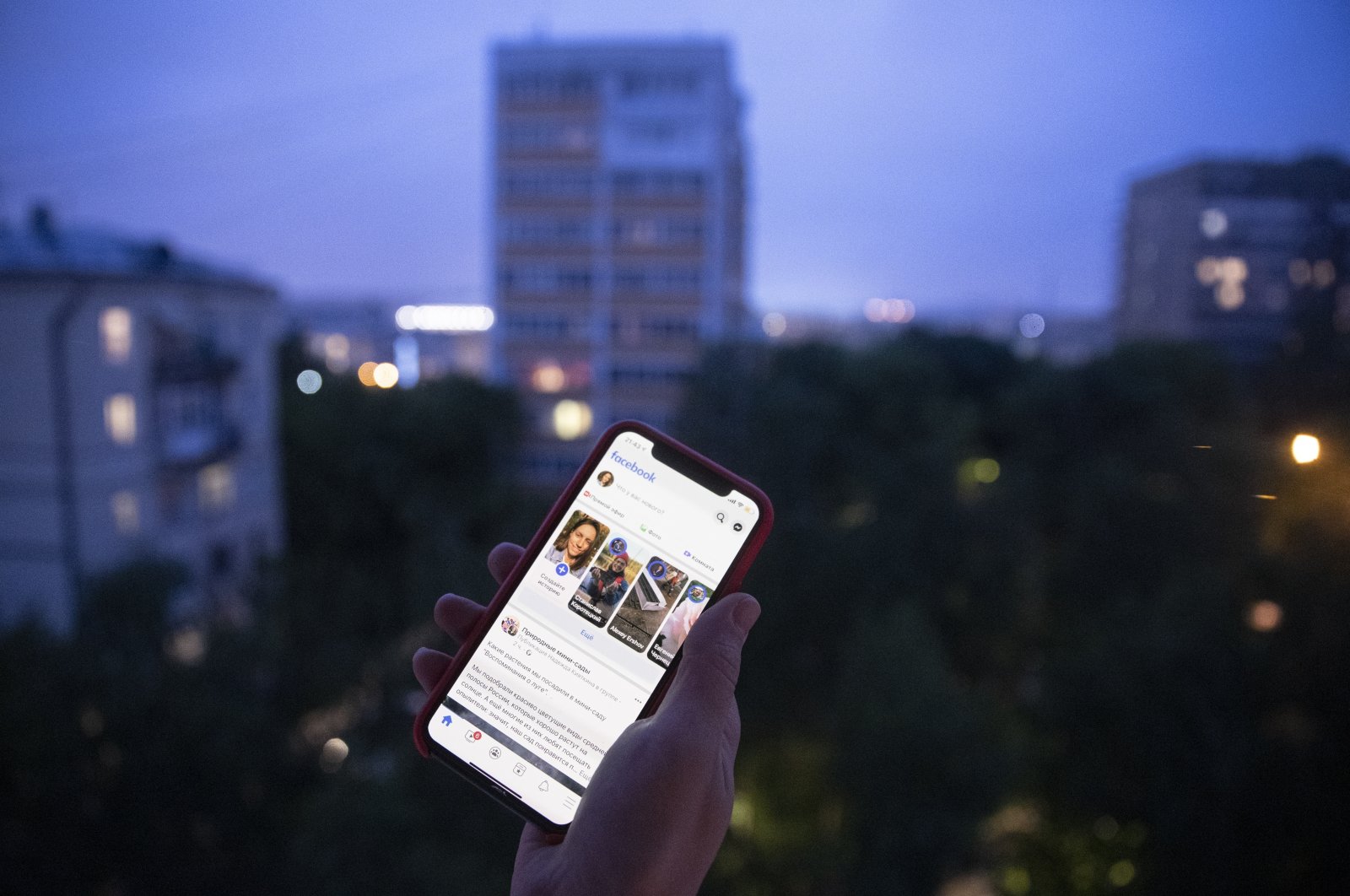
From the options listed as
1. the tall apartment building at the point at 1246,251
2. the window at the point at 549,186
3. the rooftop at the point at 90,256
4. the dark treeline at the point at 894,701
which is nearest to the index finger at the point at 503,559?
the dark treeline at the point at 894,701

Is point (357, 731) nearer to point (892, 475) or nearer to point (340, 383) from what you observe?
point (892, 475)

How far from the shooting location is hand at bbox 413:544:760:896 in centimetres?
62

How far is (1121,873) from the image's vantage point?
363 centimetres

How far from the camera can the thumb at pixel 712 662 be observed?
667 mm

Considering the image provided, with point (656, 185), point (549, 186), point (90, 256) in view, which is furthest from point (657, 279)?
point (90, 256)

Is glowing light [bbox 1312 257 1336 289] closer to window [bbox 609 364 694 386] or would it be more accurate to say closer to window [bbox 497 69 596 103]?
window [bbox 609 364 694 386]

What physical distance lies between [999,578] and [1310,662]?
286 cm

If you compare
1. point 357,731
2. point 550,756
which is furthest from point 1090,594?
point 550,756

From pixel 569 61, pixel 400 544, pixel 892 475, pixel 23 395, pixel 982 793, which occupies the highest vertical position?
pixel 569 61

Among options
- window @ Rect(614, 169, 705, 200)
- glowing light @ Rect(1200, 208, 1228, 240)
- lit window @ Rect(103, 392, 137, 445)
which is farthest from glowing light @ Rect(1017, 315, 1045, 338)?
lit window @ Rect(103, 392, 137, 445)

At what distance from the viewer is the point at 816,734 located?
4688 mm

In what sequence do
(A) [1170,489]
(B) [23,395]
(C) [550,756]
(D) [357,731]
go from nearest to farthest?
1. (C) [550,756]
2. (D) [357,731]
3. (B) [23,395]
4. (A) [1170,489]

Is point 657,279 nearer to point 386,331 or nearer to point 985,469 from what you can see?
point 985,469

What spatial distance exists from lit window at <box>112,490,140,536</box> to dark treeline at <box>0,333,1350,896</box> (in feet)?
2.59
